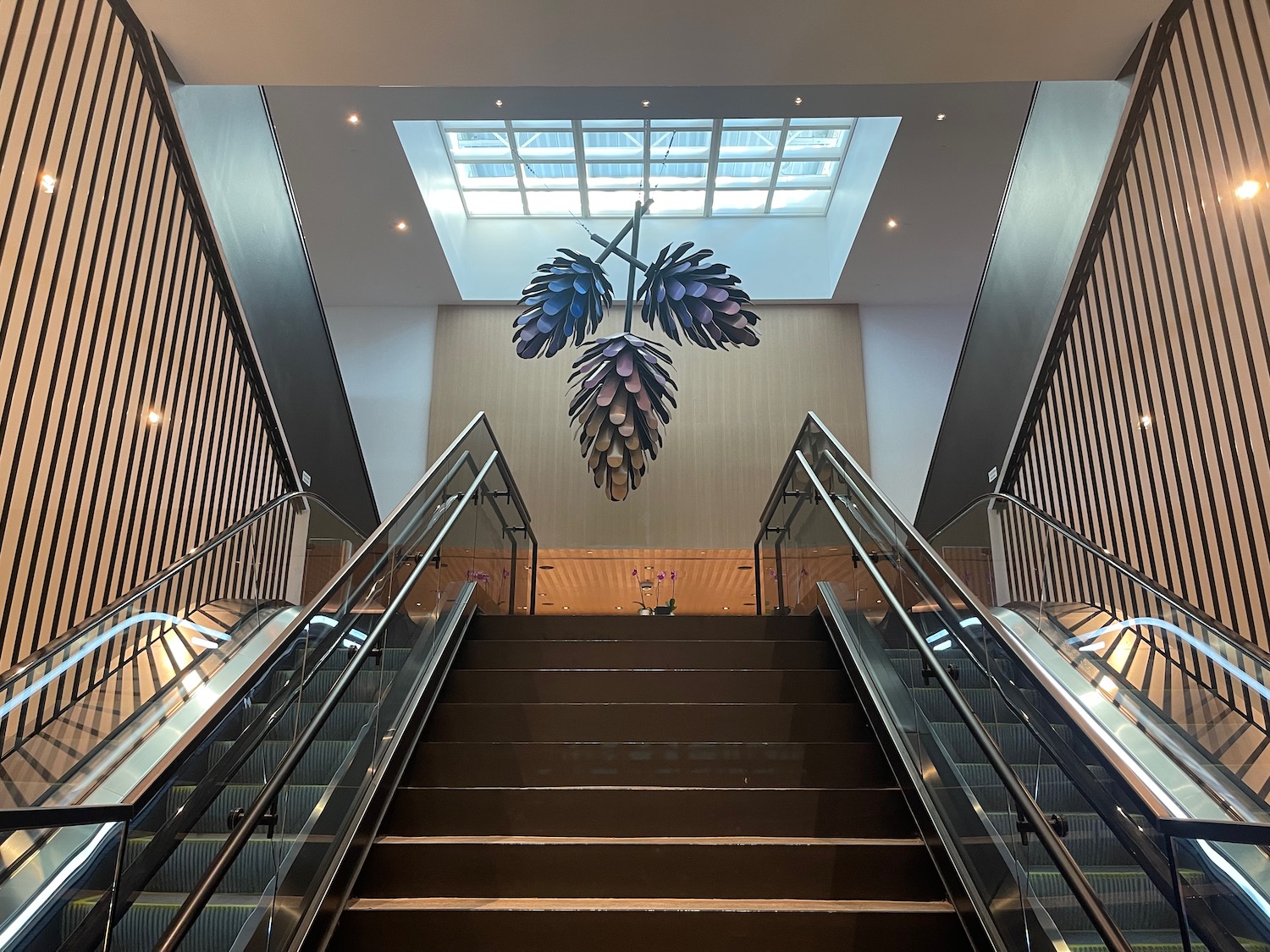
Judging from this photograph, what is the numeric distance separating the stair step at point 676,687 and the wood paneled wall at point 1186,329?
1710 mm

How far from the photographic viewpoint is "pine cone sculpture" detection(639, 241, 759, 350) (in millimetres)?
8102

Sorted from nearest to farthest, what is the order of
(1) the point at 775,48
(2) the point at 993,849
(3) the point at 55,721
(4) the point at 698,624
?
1. (2) the point at 993,849
2. (3) the point at 55,721
3. (1) the point at 775,48
4. (4) the point at 698,624

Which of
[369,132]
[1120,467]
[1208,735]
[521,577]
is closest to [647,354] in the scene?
[521,577]

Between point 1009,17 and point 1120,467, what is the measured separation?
7.58 feet

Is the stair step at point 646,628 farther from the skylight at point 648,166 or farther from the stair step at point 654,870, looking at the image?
the skylight at point 648,166

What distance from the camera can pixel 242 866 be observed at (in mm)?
2301

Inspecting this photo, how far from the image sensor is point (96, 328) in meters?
4.12

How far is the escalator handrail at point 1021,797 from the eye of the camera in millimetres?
2025

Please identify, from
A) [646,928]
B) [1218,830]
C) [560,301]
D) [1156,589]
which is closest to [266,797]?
[646,928]

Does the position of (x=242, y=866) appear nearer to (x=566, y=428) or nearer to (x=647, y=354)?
(x=647, y=354)

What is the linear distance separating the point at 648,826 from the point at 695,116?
7.22m

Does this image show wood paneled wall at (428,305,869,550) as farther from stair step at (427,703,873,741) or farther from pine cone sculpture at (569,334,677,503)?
stair step at (427,703,873,741)

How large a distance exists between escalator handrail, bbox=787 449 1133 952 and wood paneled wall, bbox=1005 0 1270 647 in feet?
4.79

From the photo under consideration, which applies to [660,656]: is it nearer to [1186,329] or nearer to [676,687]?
[676,687]
